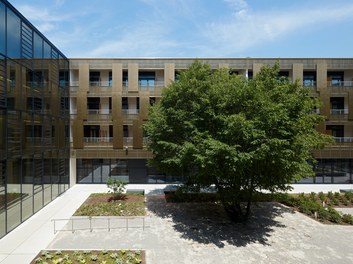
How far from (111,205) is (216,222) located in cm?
853

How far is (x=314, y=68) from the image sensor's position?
30.1 m

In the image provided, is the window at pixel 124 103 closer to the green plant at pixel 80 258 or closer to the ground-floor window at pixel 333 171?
the green plant at pixel 80 258

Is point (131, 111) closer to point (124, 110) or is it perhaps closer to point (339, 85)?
point (124, 110)

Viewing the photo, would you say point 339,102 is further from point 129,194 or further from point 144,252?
point 144,252

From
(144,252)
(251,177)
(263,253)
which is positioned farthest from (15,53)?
(263,253)

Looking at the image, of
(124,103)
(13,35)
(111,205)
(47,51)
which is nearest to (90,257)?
(111,205)

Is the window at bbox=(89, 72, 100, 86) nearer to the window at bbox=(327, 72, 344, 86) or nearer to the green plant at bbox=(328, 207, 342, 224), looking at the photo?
the green plant at bbox=(328, 207, 342, 224)

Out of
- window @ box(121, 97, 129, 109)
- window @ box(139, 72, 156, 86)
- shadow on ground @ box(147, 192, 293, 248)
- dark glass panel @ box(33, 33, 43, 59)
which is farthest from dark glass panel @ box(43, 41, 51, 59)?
shadow on ground @ box(147, 192, 293, 248)

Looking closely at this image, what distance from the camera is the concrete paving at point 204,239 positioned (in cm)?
1376

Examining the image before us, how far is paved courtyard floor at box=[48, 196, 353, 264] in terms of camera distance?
45.3 ft

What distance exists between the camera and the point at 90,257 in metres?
13.3

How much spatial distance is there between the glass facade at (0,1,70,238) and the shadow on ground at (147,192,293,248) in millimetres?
8771

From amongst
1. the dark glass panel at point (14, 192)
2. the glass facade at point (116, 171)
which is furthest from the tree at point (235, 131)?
the glass facade at point (116, 171)

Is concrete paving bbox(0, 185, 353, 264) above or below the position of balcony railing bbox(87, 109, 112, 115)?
below
